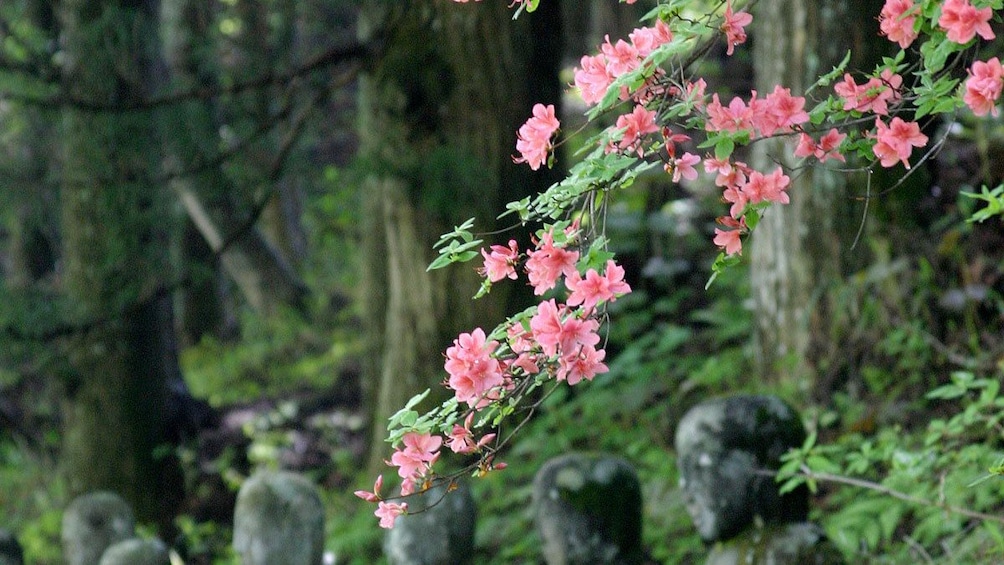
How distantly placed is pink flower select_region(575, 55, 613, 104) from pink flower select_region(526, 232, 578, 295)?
29cm

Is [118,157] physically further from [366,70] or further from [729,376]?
[729,376]

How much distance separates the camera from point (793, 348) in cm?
511

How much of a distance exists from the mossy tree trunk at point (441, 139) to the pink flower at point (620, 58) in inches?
127

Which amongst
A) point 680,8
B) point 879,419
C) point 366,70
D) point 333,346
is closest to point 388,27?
point 366,70

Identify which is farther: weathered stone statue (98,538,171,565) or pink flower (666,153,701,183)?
weathered stone statue (98,538,171,565)

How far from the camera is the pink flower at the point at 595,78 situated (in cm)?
226

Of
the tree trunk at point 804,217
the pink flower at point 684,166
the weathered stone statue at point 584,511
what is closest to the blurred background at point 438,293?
the tree trunk at point 804,217

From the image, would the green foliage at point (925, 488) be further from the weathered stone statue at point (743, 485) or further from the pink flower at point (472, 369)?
the pink flower at point (472, 369)

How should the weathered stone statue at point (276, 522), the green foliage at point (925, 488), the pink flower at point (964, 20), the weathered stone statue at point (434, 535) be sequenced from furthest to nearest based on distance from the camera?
the weathered stone statue at point (276, 522), the weathered stone statue at point (434, 535), the green foliage at point (925, 488), the pink flower at point (964, 20)

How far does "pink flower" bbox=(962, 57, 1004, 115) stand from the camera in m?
2.06

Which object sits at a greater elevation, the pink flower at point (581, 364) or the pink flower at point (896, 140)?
the pink flower at point (896, 140)

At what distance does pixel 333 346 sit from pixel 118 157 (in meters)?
4.11

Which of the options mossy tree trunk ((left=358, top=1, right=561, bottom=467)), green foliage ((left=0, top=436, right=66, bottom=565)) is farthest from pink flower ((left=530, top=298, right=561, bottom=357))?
green foliage ((left=0, top=436, right=66, bottom=565))

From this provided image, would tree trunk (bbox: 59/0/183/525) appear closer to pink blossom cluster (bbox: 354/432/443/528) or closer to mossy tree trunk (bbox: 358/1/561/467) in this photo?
mossy tree trunk (bbox: 358/1/561/467)
